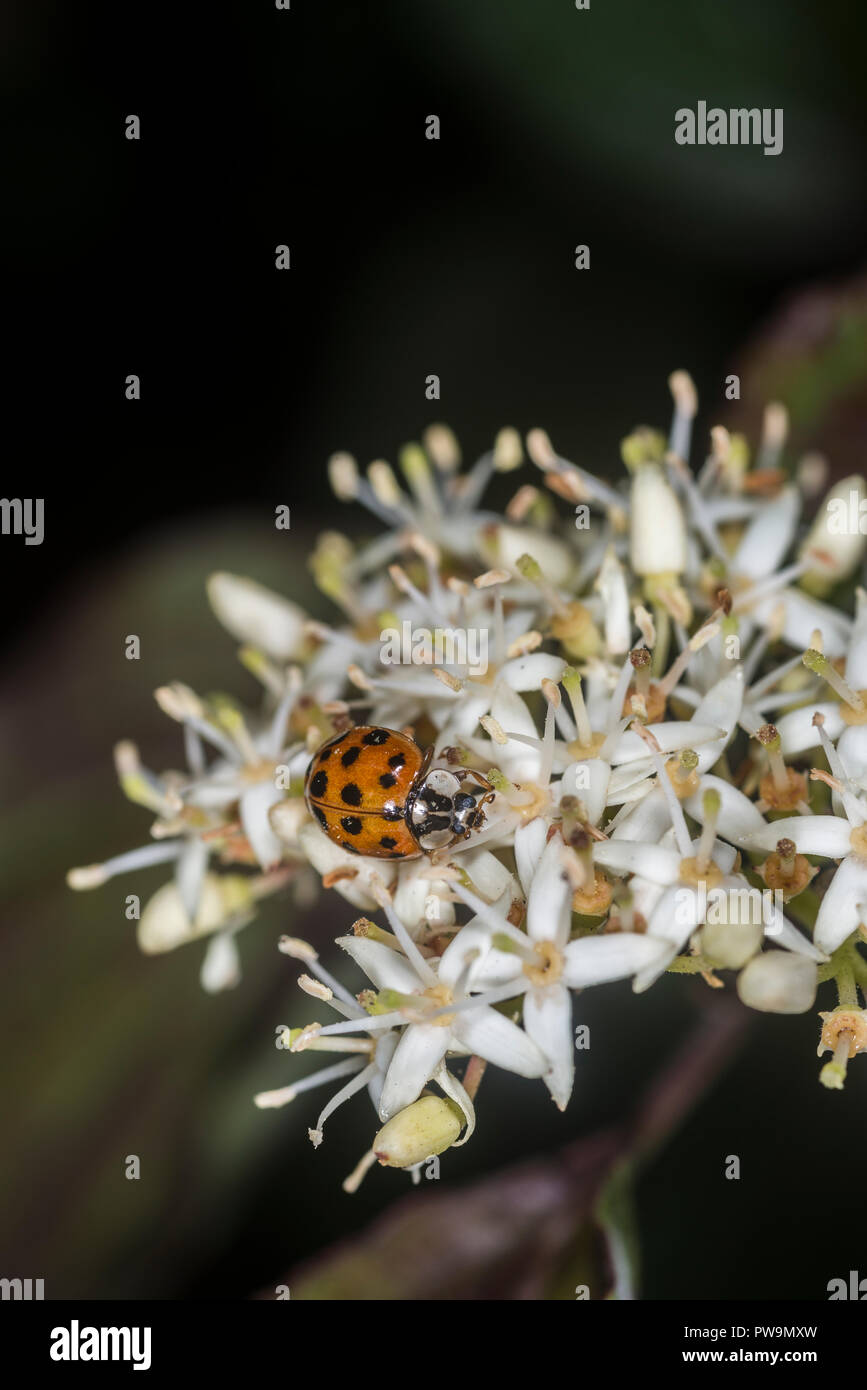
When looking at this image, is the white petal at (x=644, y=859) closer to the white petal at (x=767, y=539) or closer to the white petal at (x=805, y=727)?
the white petal at (x=805, y=727)

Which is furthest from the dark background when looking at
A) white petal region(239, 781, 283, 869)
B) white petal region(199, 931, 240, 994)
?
white petal region(239, 781, 283, 869)

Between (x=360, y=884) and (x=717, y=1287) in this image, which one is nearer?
(x=360, y=884)

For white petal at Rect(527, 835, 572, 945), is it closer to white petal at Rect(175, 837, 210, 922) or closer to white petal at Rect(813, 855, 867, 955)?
white petal at Rect(813, 855, 867, 955)

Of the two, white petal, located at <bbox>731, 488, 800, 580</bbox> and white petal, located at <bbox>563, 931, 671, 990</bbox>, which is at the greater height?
white petal, located at <bbox>731, 488, 800, 580</bbox>

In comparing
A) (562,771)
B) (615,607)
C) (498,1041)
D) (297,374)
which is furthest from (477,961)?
(297,374)

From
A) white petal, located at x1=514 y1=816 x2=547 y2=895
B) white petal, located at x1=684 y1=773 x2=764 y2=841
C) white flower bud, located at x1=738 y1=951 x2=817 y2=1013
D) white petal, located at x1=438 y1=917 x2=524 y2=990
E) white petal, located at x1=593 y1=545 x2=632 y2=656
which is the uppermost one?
white petal, located at x1=593 y1=545 x2=632 y2=656

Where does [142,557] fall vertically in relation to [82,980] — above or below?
above

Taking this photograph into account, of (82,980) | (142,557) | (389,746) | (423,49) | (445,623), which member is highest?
(423,49)
